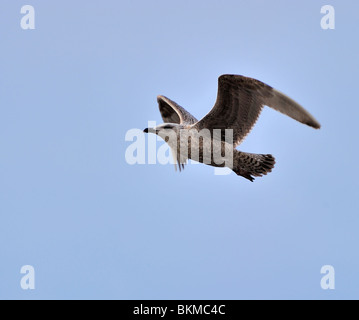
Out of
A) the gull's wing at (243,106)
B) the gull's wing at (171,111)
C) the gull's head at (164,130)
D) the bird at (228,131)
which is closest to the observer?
the gull's wing at (243,106)

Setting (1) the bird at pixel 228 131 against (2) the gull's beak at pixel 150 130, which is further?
(2) the gull's beak at pixel 150 130

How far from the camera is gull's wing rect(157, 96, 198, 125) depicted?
15265mm

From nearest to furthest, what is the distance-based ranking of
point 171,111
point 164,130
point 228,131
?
1. point 164,130
2. point 228,131
3. point 171,111

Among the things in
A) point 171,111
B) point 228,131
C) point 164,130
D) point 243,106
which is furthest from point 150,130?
point 171,111

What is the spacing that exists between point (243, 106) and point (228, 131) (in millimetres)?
635

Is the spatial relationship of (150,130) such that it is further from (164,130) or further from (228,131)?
(228,131)

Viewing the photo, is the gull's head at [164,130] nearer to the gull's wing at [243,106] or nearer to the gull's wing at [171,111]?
the gull's wing at [243,106]

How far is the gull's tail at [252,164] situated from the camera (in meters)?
13.5

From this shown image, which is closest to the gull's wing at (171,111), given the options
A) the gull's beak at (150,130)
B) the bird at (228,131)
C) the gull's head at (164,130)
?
the bird at (228,131)

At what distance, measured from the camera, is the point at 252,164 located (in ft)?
44.7

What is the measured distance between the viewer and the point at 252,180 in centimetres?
1372
